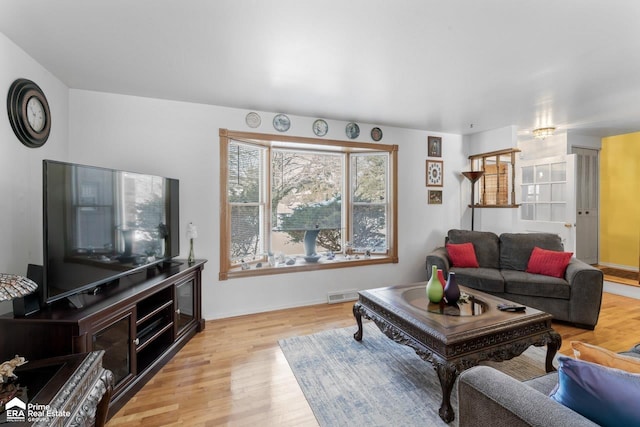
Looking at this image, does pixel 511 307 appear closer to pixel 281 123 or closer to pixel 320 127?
pixel 320 127

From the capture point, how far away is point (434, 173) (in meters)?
4.38

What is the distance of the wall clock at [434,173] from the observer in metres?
4.34

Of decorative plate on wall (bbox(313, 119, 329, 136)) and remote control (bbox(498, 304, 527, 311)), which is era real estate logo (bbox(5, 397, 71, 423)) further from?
decorative plate on wall (bbox(313, 119, 329, 136))

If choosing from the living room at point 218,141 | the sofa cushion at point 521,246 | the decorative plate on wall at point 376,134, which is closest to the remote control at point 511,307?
the living room at point 218,141

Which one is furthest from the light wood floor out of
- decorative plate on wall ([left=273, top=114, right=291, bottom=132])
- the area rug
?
decorative plate on wall ([left=273, top=114, right=291, bottom=132])

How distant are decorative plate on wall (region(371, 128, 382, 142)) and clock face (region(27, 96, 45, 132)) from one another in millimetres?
3438

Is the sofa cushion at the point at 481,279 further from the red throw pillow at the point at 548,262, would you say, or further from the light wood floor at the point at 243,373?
the light wood floor at the point at 243,373

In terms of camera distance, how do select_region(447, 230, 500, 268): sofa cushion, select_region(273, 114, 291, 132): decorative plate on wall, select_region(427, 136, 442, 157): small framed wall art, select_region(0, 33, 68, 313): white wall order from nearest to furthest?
select_region(0, 33, 68, 313): white wall → select_region(273, 114, 291, 132): decorative plate on wall → select_region(447, 230, 500, 268): sofa cushion → select_region(427, 136, 442, 157): small framed wall art

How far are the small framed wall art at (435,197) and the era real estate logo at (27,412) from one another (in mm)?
4361

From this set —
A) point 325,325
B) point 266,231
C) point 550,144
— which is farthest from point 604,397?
point 550,144

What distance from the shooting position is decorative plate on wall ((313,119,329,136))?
3.68 metres

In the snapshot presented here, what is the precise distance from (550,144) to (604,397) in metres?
5.06

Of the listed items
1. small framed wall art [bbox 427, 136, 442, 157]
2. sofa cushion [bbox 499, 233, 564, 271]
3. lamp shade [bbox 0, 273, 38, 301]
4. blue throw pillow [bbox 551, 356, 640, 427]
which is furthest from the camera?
small framed wall art [bbox 427, 136, 442, 157]

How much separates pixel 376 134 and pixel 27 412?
396cm
